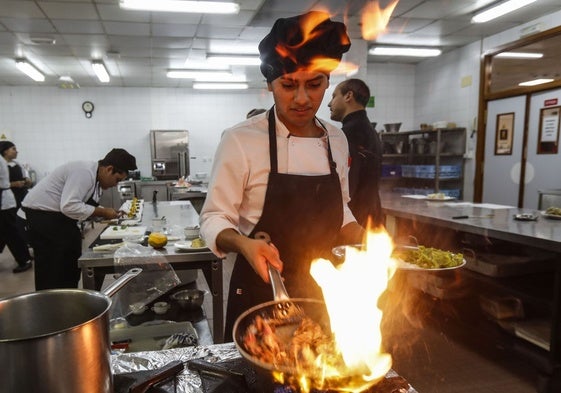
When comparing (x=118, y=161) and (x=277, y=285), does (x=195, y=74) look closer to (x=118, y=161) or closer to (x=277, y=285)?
(x=118, y=161)

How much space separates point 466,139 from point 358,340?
6935 mm

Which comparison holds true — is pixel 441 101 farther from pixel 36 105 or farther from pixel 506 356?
pixel 36 105

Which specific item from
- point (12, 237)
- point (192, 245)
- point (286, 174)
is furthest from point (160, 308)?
point (12, 237)

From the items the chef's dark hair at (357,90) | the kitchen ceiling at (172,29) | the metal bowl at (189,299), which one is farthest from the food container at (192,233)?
the kitchen ceiling at (172,29)

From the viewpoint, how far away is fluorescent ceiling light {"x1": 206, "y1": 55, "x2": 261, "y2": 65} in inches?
274

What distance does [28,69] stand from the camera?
7.36 meters

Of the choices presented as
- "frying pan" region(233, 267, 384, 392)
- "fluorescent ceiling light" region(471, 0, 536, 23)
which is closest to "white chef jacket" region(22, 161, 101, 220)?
"frying pan" region(233, 267, 384, 392)

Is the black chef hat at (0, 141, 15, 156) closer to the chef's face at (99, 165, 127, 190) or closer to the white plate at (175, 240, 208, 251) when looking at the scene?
the chef's face at (99, 165, 127, 190)

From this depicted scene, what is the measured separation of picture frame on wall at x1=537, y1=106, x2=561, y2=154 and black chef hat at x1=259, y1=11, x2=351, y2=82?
521 cm

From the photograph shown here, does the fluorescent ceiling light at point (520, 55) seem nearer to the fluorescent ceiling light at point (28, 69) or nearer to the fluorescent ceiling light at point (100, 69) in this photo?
the fluorescent ceiling light at point (100, 69)

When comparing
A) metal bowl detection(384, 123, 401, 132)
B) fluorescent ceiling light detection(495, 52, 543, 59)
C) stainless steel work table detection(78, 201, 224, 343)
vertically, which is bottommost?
stainless steel work table detection(78, 201, 224, 343)

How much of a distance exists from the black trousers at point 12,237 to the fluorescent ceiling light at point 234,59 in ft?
12.9

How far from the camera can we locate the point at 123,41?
6.09 meters

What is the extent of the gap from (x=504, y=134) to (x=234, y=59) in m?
4.60
